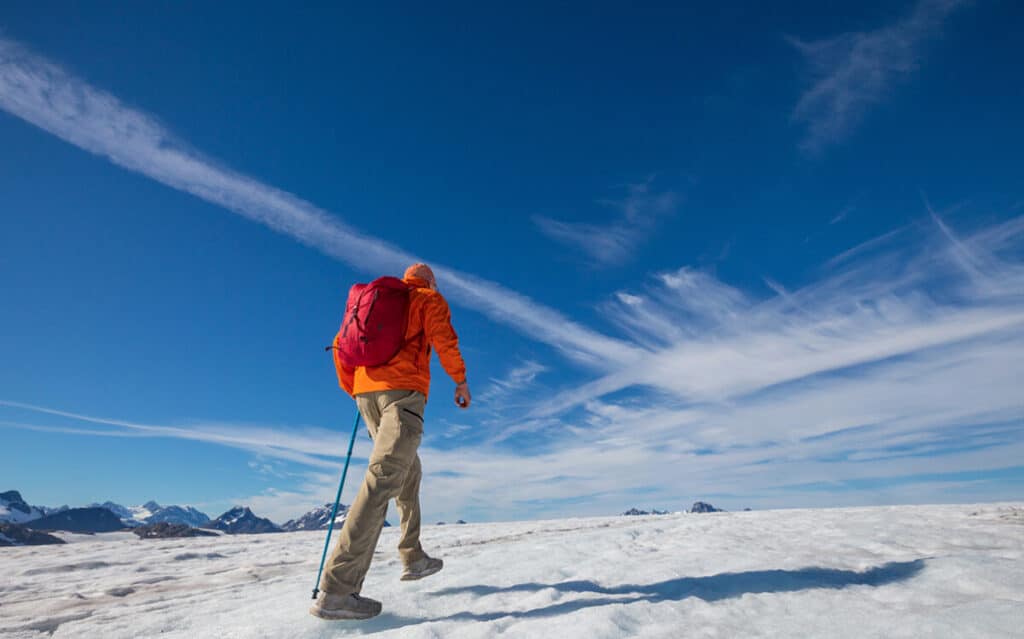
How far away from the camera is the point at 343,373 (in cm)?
504

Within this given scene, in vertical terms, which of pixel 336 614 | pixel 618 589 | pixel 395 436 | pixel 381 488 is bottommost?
pixel 336 614

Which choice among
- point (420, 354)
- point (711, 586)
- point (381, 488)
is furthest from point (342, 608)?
point (711, 586)

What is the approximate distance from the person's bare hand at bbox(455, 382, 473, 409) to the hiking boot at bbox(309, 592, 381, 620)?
1842 millimetres

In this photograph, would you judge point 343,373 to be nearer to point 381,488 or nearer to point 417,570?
point 381,488

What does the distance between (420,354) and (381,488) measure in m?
1.27

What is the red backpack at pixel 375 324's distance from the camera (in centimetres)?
444

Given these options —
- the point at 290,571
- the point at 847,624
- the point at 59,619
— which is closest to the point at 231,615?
the point at 59,619

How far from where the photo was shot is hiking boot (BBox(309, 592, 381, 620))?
143 inches

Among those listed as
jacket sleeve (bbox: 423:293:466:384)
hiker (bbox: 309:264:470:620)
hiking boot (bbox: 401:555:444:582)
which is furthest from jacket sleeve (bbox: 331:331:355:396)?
hiking boot (bbox: 401:555:444:582)

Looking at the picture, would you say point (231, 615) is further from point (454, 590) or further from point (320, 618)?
point (454, 590)

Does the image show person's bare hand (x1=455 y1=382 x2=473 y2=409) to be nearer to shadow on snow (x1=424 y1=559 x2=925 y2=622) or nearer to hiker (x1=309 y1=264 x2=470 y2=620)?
hiker (x1=309 y1=264 x2=470 y2=620)

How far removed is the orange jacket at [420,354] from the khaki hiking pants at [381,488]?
0.10 metres

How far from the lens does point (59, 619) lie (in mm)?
4430

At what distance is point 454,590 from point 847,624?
10.5 ft
